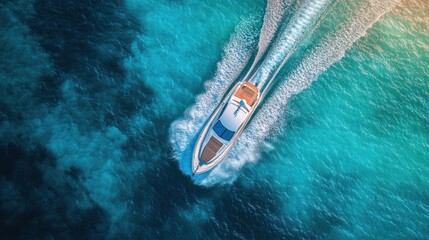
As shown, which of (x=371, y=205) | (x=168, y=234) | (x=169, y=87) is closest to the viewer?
(x=168, y=234)

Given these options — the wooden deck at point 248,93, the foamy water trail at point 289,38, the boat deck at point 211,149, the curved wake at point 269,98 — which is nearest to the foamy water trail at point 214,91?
the curved wake at point 269,98

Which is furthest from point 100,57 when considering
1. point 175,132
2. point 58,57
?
point 175,132

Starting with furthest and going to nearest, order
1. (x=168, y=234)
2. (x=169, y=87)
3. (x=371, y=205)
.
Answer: (x=169, y=87) → (x=371, y=205) → (x=168, y=234)

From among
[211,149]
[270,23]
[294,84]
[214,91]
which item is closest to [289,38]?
[270,23]

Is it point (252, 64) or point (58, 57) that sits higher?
point (252, 64)

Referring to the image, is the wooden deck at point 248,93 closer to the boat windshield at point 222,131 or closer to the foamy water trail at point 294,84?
the foamy water trail at point 294,84

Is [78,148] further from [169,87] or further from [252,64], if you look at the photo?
[252,64]
